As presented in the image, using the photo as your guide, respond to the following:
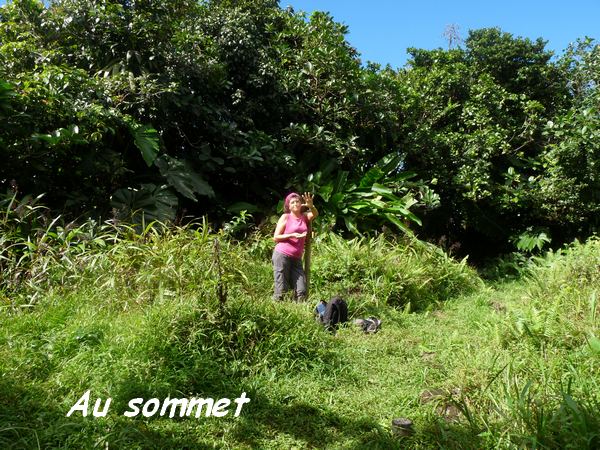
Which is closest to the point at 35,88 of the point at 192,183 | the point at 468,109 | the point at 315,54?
the point at 192,183

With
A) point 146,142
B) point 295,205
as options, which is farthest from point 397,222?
point 146,142

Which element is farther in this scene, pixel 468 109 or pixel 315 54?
pixel 468 109

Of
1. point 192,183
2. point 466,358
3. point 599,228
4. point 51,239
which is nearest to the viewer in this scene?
point 466,358

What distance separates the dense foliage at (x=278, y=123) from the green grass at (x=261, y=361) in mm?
1469

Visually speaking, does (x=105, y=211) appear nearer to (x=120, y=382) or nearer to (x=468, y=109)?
(x=120, y=382)

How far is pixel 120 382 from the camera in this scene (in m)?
3.06

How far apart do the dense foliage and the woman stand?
1.78m

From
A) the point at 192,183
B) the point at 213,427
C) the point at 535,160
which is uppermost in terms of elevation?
the point at 535,160

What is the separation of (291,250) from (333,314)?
2.71 ft

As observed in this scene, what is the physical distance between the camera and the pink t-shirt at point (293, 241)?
5086 millimetres

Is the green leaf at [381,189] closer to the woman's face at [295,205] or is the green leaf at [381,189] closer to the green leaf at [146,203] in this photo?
the woman's face at [295,205]

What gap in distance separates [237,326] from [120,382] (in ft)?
3.01

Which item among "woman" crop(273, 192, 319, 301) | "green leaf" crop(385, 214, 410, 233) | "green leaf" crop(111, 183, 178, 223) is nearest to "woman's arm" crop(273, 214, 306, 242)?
"woman" crop(273, 192, 319, 301)

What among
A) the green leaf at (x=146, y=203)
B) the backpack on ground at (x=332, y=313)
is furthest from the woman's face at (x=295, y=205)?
the green leaf at (x=146, y=203)
